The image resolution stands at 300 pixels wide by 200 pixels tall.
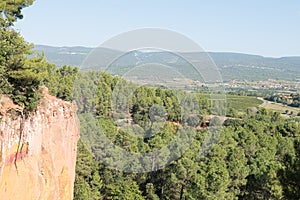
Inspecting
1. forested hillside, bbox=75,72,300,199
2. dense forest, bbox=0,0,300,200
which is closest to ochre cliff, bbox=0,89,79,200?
dense forest, bbox=0,0,300,200

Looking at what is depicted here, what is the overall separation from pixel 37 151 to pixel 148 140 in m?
17.5

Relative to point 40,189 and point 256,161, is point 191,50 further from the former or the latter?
point 40,189

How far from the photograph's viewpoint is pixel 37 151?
14.1 metres

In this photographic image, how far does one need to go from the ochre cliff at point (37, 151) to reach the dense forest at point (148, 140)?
0.79 m

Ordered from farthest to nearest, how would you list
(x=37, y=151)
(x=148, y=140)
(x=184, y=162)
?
(x=148, y=140) < (x=184, y=162) < (x=37, y=151)

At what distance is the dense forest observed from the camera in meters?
13.4

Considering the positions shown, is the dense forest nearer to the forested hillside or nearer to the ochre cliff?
the forested hillside

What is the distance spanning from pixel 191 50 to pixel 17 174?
20660 mm

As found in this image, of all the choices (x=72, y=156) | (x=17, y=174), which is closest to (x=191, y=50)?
(x=72, y=156)

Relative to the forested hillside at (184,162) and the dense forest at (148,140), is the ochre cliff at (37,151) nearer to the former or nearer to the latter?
the dense forest at (148,140)

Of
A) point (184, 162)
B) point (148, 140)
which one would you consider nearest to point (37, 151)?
point (184, 162)

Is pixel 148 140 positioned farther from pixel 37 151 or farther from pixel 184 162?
pixel 37 151

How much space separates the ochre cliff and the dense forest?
2.60 feet

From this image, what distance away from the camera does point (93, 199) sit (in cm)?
2627
